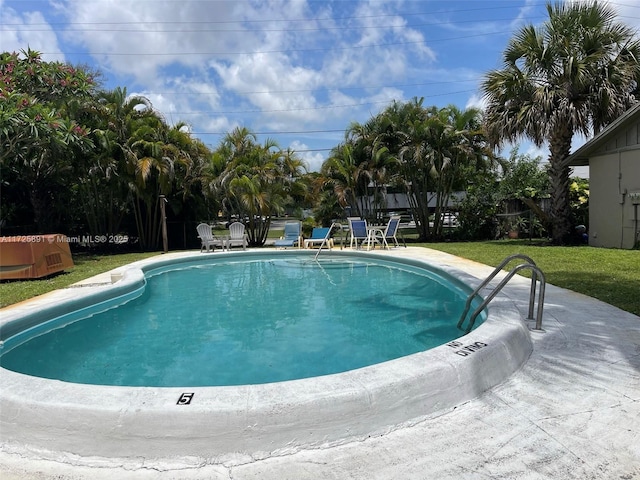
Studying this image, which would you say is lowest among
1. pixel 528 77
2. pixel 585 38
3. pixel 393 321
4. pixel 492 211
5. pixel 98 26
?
pixel 393 321

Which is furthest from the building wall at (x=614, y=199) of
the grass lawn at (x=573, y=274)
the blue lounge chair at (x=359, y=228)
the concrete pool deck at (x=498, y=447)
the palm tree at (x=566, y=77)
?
the concrete pool deck at (x=498, y=447)

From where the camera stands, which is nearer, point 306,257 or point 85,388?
point 85,388

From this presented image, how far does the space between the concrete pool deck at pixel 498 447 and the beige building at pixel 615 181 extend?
1202 cm

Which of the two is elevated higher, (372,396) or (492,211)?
(492,211)

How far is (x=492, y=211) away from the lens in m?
18.4

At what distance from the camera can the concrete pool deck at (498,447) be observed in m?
2.28

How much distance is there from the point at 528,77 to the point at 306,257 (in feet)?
31.7

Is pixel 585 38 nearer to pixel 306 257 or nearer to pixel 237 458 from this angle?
pixel 306 257

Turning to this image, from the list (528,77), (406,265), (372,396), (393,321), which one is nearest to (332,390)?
(372,396)

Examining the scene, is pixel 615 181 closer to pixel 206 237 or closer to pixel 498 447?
pixel 206 237

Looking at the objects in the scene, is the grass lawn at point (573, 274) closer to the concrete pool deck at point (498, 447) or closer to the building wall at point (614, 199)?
the building wall at point (614, 199)

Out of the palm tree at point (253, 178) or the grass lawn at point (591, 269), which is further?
the palm tree at point (253, 178)

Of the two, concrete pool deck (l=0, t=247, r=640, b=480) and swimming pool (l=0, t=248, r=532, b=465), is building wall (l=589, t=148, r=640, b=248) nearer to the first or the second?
concrete pool deck (l=0, t=247, r=640, b=480)

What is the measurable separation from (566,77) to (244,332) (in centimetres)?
1335
